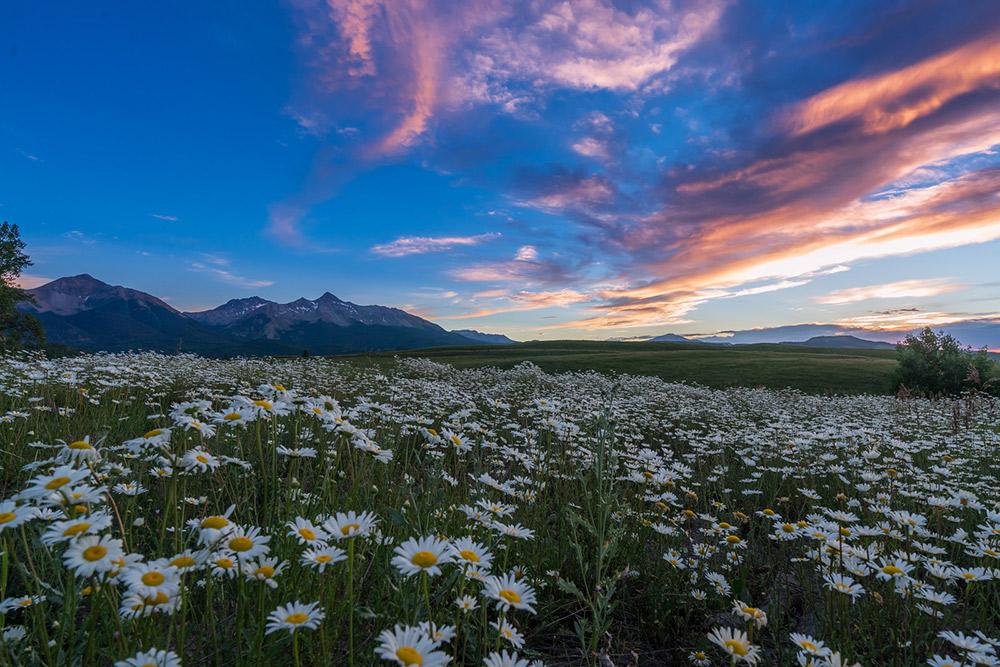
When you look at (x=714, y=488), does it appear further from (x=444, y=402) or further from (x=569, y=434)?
(x=444, y=402)

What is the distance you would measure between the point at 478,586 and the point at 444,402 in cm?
585

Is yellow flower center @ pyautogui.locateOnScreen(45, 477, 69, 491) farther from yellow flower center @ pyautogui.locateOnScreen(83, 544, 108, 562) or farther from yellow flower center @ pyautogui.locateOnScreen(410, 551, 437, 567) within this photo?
yellow flower center @ pyautogui.locateOnScreen(410, 551, 437, 567)

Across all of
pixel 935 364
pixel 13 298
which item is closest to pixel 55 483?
pixel 935 364

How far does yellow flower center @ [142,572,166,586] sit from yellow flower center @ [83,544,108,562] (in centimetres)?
17

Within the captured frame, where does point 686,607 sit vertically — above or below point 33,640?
below

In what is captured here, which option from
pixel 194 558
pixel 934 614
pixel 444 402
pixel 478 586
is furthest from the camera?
pixel 444 402

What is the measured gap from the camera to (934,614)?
9.55ft

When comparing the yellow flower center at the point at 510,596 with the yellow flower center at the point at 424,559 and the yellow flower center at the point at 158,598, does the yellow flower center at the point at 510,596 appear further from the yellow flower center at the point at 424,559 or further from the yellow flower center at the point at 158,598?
the yellow flower center at the point at 158,598

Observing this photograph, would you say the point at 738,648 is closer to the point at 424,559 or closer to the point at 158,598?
the point at 424,559

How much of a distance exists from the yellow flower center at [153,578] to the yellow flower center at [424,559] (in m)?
0.92

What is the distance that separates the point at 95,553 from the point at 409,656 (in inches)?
45.7

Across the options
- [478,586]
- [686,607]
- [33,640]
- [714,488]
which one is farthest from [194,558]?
[714,488]

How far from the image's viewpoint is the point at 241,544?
6.44ft

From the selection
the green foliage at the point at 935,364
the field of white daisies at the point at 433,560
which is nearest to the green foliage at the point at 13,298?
the field of white daisies at the point at 433,560
